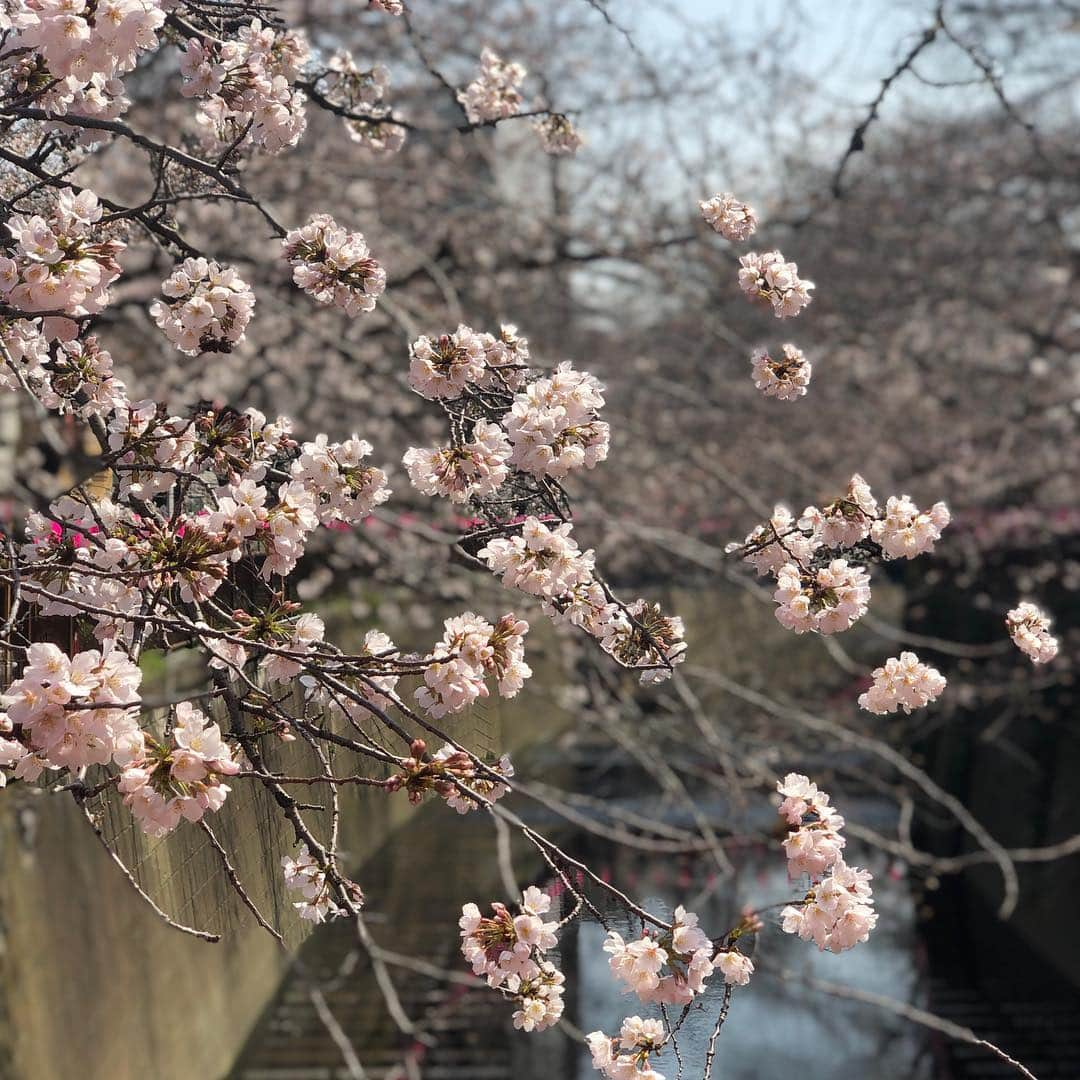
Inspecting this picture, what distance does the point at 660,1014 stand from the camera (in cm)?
176

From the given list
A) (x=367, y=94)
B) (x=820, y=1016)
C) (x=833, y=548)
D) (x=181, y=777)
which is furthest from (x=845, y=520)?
(x=820, y=1016)

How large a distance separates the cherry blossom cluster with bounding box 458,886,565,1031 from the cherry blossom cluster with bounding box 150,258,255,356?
32.3 inches

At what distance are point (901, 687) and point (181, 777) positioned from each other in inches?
40.4

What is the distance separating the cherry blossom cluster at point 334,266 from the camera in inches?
72.7

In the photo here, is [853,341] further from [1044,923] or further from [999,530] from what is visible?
[1044,923]

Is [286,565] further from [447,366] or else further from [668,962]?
[668,962]

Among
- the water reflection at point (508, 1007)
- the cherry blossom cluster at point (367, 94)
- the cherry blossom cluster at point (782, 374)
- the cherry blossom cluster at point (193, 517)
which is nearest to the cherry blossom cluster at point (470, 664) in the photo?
the cherry blossom cluster at point (193, 517)

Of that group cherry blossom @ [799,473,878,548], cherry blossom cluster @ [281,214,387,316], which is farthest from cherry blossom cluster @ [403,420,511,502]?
cherry blossom @ [799,473,878,548]

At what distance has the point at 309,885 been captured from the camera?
1756mm

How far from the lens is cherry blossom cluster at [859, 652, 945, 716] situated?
1909mm

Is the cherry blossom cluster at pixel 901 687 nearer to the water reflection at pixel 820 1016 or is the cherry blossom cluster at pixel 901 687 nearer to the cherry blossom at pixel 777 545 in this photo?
the cherry blossom at pixel 777 545

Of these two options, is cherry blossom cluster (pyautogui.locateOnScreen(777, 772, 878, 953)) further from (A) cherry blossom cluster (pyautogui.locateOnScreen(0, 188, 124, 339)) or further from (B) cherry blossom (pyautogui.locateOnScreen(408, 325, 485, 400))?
(A) cherry blossom cluster (pyautogui.locateOnScreen(0, 188, 124, 339))

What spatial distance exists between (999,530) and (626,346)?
11.2 feet

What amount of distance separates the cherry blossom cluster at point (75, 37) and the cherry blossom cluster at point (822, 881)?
1.24 metres
